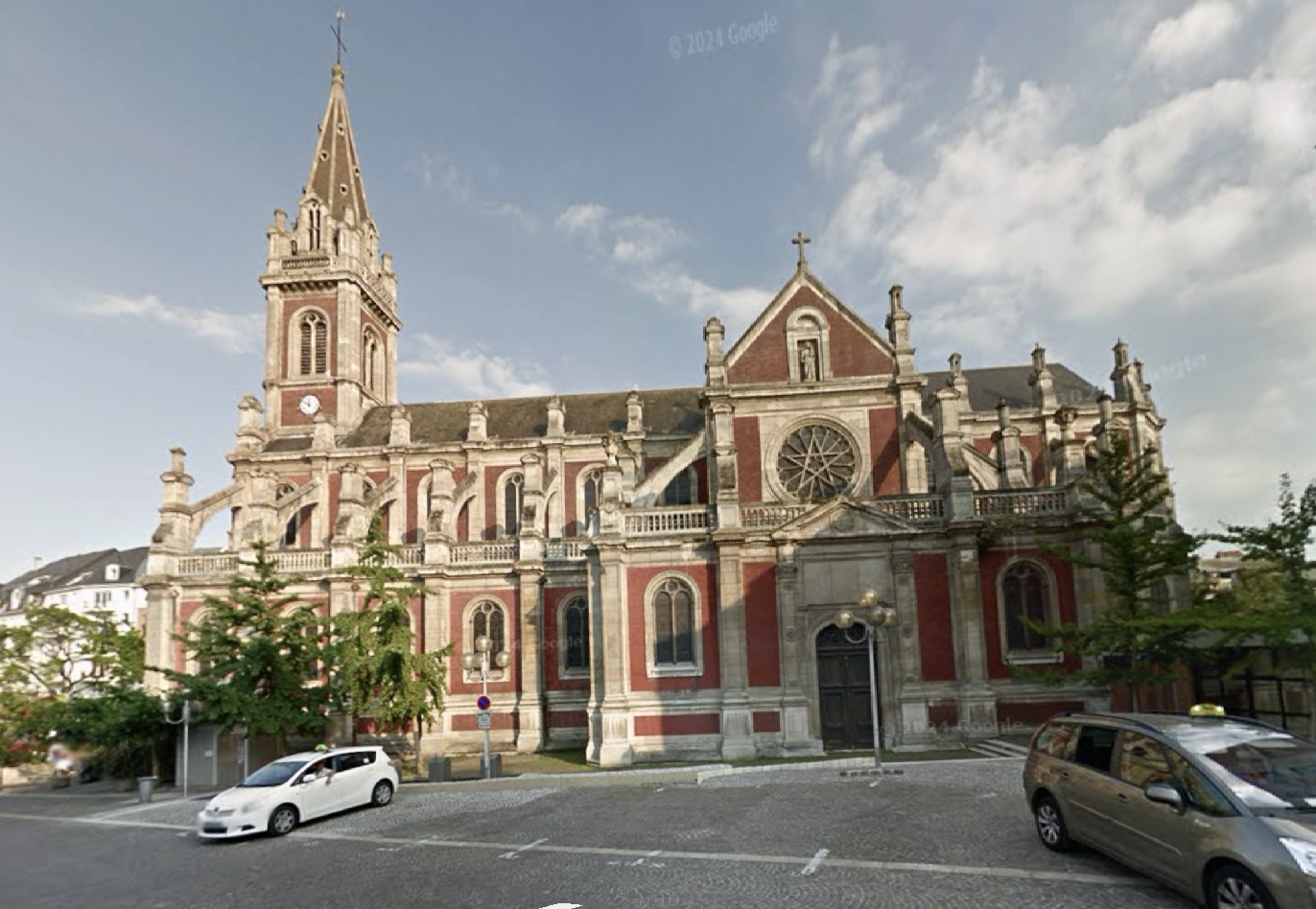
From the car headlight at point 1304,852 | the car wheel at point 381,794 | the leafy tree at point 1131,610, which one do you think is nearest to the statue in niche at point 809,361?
the leafy tree at point 1131,610

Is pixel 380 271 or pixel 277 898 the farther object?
pixel 380 271

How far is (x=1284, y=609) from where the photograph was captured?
1759 centimetres

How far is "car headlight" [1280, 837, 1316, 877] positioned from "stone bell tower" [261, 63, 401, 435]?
42.4 metres

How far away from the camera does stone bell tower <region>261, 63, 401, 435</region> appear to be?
45188 millimetres

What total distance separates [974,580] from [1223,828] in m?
17.3

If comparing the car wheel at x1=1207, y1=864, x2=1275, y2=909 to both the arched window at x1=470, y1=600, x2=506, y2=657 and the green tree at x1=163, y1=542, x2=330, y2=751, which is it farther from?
the arched window at x1=470, y1=600, x2=506, y2=657

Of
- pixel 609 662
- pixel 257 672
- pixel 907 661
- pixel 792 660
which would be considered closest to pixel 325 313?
pixel 257 672

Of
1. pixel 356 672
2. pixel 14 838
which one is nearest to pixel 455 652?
pixel 356 672

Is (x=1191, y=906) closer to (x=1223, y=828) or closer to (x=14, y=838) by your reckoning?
(x=1223, y=828)

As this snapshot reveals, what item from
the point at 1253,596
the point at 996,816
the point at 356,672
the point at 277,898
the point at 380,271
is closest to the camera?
the point at 277,898

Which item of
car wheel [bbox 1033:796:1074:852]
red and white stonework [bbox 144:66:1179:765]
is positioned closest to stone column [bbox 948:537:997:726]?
red and white stonework [bbox 144:66:1179:765]

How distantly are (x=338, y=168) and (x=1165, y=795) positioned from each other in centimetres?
5404

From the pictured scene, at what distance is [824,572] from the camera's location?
25.7 metres

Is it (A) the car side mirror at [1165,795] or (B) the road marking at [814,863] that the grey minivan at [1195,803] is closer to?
(A) the car side mirror at [1165,795]
